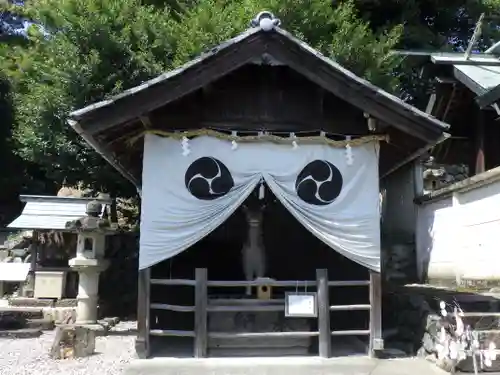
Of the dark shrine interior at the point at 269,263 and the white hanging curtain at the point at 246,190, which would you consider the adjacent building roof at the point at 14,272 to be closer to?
the dark shrine interior at the point at 269,263

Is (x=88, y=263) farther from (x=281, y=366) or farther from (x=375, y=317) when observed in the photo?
(x=375, y=317)

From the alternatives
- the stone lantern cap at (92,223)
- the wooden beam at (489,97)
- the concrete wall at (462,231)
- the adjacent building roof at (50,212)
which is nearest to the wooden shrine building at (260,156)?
the concrete wall at (462,231)

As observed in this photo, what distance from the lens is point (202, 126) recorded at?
820 cm

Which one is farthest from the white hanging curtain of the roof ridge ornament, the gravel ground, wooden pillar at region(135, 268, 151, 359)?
the roof ridge ornament

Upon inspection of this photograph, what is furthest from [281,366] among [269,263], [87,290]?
[87,290]

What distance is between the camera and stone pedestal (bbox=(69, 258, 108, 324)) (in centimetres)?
1162

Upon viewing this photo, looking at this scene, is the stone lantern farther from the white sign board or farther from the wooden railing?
the white sign board

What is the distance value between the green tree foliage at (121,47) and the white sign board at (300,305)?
8.13 metres

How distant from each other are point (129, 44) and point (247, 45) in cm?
812

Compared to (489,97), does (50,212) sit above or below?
below

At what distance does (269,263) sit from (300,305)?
11.0ft

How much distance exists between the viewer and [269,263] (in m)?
11.0

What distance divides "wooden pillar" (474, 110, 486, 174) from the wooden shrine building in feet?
20.0

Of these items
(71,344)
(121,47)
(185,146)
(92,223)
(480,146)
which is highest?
(121,47)
